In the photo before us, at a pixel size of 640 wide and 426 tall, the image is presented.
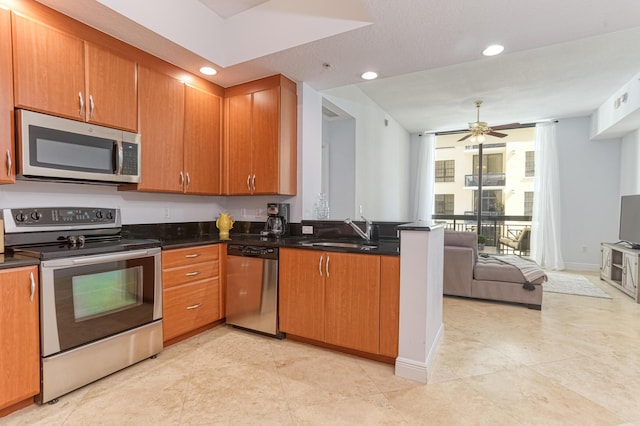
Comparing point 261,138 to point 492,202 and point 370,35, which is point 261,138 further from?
point 492,202

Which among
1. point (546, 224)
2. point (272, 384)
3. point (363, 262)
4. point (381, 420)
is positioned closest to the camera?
point (381, 420)

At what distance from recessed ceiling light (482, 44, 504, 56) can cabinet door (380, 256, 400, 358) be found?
1.83 meters

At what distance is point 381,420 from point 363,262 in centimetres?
98

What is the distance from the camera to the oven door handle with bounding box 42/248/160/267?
184 centimetres

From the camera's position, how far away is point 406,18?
84.0 inches

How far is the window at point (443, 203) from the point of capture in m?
7.54

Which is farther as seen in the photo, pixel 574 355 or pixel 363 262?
pixel 574 355

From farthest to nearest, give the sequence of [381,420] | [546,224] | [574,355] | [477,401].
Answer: [546,224], [574,355], [477,401], [381,420]

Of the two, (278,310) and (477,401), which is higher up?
(278,310)

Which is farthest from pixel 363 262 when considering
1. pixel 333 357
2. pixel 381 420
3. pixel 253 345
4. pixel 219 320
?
pixel 219 320

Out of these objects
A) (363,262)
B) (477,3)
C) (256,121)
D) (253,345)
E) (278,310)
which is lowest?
(253,345)

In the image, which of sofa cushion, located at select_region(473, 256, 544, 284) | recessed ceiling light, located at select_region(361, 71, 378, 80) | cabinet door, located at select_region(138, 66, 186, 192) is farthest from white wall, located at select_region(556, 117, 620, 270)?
cabinet door, located at select_region(138, 66, 186, 192)

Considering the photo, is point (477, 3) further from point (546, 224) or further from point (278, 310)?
point (546, 224)

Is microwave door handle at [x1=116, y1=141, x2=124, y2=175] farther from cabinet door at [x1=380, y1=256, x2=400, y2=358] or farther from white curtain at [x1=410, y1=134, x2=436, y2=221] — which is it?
white curtain at [x1=410, y1=134, x2=436, y2=221]
